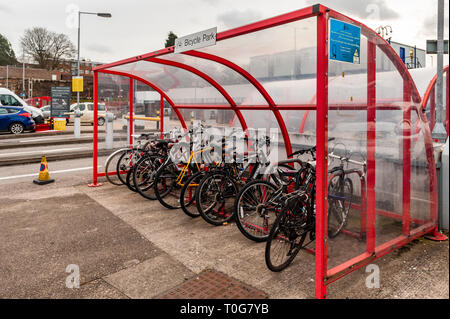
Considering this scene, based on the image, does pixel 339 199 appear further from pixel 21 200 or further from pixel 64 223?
pixel 21 200

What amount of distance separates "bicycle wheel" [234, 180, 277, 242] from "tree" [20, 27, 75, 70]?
52174mm

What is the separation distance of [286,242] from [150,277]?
137 cm

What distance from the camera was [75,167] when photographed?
29.2 ft

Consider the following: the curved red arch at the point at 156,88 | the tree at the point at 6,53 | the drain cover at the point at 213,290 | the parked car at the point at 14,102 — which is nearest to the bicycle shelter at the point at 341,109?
the drain cover at the point at 213,290

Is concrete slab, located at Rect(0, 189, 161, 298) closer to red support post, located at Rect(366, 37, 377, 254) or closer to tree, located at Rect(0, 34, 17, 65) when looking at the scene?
red support post, located at Rect(366, 37, 377, 254)

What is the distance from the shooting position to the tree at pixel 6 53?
60.8 meters

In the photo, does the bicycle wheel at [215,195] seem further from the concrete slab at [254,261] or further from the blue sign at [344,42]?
the blue sign at [344,42]

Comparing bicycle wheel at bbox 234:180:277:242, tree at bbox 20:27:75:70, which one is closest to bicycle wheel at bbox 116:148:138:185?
bicycle wheel at bbox 234:180:277:242

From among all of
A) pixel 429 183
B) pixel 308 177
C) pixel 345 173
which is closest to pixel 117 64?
pixel 308 177

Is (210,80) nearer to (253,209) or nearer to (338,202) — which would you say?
(253,209)

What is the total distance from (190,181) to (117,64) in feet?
8.55

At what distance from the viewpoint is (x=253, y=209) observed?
4.05 metres

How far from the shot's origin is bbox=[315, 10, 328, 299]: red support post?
102 inches

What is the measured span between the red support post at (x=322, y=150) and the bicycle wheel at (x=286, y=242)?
0.55 meters
